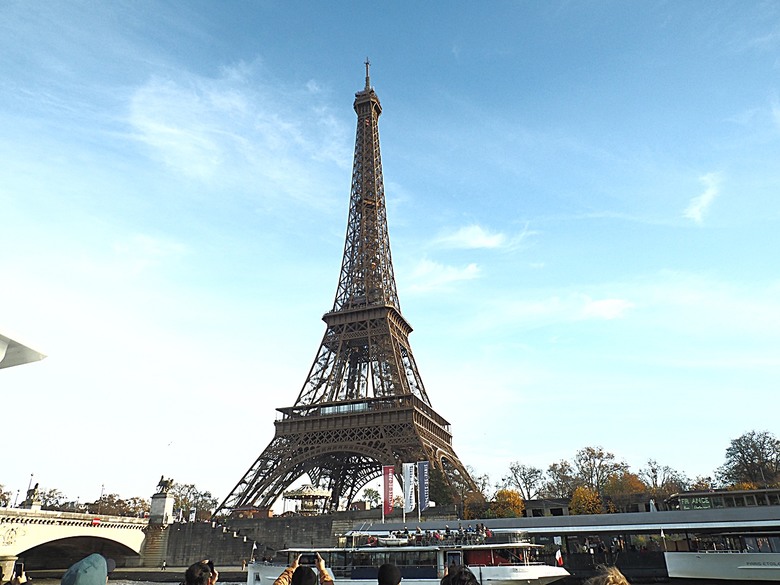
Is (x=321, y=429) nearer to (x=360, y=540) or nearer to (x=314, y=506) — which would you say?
(x=314, y=506)

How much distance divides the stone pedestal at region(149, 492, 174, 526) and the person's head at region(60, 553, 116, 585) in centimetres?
5484

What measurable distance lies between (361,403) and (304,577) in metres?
52.9

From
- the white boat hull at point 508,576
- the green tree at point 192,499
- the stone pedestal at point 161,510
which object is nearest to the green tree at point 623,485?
the white boat hull at point 508,576

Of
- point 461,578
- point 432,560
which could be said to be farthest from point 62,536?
point 461,578

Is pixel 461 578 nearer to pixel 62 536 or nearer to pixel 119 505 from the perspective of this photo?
pixel 62 536

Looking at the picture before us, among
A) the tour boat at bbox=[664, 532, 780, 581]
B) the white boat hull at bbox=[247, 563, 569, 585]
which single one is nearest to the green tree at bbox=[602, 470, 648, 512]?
the tour boat at bbox=[664, 532, 780, 581]

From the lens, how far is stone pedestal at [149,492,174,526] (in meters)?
52.0

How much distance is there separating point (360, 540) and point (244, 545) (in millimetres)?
23116

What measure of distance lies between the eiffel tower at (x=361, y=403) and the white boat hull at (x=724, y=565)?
22.3 m

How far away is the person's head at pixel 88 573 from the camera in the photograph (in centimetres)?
356

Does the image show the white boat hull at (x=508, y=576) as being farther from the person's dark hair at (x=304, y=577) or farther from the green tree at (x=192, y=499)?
the green tree at (x=192, y=499)

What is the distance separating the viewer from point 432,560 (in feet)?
88.7

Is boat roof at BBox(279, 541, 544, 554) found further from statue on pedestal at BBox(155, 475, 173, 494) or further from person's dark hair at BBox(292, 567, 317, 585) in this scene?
statue on pedestal at BBox(155, 475, 173, 494)

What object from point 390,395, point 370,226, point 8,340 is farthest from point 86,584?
point 370,226
